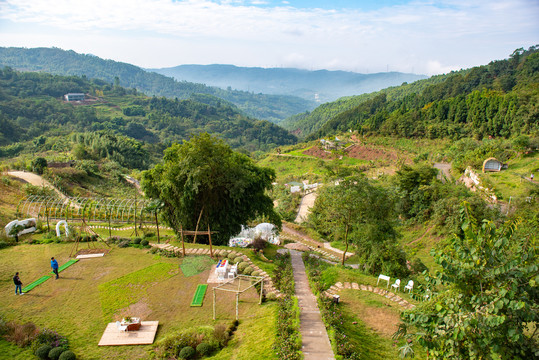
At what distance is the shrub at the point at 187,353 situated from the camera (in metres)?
8.55

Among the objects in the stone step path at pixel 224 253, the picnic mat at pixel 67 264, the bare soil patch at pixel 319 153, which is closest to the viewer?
the stone step path at pixel 224 253

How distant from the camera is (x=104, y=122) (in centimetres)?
10931

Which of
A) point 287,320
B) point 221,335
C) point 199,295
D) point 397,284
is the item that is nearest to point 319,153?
point 397,284

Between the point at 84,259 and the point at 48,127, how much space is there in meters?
97.0

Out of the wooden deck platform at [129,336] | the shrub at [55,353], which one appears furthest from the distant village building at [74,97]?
the shrub at [55,353]

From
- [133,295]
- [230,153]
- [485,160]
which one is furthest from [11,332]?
[485,160]

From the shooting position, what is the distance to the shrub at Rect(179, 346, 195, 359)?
855cm

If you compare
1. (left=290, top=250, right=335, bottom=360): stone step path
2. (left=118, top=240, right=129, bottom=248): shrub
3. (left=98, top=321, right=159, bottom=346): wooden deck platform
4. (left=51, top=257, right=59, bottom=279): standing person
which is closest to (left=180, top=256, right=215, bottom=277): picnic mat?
(left=98, top=321, right=159, bottom=346): wooden deck platform

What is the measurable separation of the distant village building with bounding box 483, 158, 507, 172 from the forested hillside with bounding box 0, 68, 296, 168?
58.6 m

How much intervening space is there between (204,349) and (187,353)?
49 cm

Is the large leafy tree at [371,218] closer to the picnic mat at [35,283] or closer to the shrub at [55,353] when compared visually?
the shrub at [55,353]

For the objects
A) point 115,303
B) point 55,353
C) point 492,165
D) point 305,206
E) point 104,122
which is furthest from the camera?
point 104,122

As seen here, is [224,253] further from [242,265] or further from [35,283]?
[35,283]

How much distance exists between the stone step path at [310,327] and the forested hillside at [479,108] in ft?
164
